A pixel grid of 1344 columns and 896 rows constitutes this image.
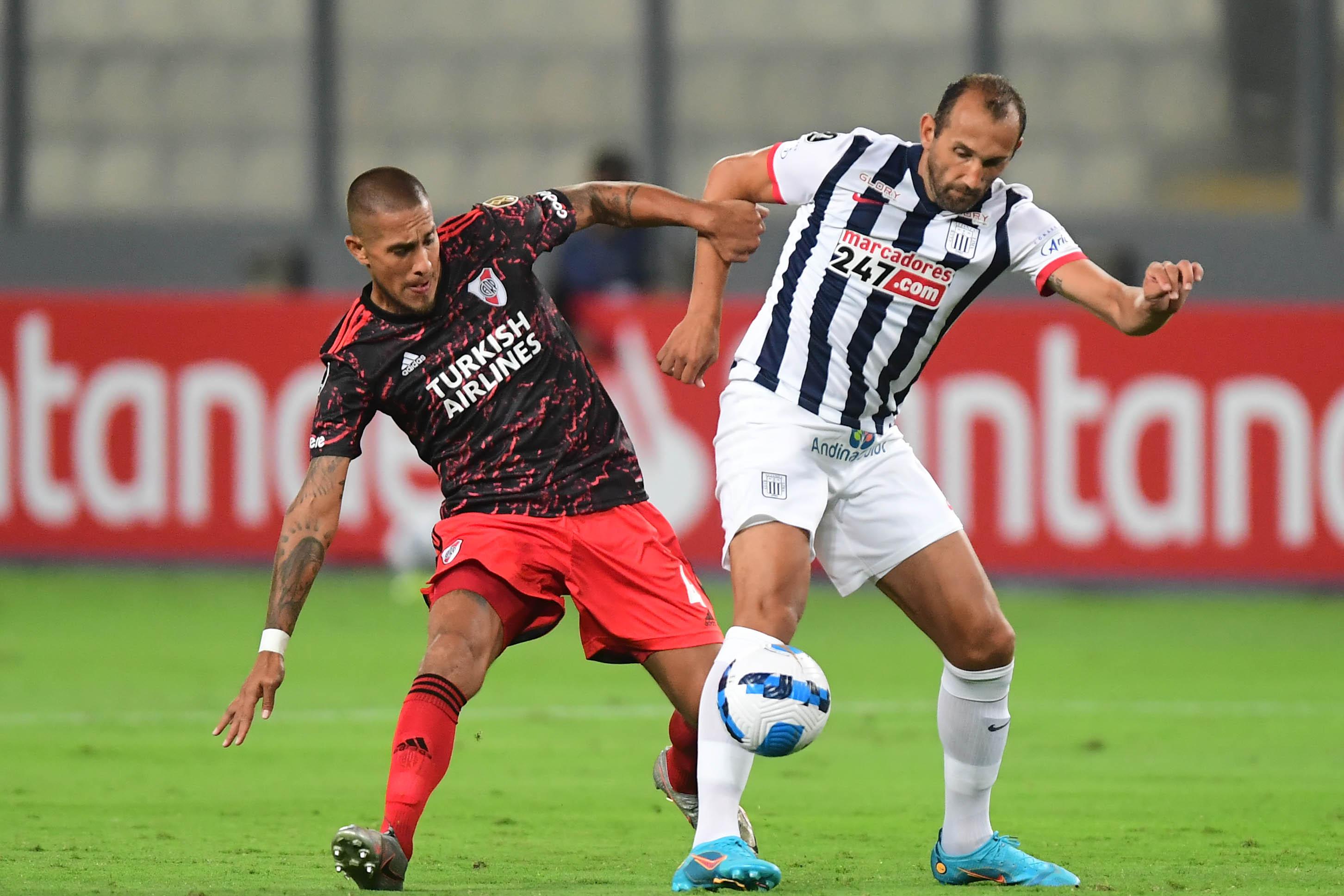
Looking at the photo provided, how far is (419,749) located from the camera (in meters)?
5.12

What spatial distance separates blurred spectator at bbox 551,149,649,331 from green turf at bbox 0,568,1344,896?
2.18 metres

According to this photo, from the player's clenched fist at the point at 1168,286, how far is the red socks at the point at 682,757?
175cm

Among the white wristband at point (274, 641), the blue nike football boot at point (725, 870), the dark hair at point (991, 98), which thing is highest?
the dark hair at point (991, 98)

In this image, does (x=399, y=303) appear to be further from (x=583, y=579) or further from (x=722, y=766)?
(x=722, y=766)

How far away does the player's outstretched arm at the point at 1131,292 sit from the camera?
16.5 feet

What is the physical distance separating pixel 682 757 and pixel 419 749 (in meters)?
0.94

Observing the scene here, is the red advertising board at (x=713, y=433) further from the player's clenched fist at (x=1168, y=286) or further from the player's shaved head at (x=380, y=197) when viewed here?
the player's clenched fist at (x=1168, y=286)

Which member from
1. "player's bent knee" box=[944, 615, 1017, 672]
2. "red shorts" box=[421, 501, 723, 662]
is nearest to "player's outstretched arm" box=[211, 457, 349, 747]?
"red shorts" box=[421, 501, 723, 662]

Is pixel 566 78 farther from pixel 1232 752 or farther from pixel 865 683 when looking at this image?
pixel 1232 752

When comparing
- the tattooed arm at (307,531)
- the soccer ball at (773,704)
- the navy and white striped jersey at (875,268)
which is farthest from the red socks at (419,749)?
the navy and white striped jersey at (875,268)

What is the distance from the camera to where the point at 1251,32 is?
16.1 metres

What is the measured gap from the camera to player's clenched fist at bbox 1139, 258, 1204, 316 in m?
5.01

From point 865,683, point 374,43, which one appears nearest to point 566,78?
point 374,43

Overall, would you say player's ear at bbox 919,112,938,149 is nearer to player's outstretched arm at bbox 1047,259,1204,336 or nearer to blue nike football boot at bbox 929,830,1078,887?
player's outstretched arm at bbox 1047,259,1204,336
